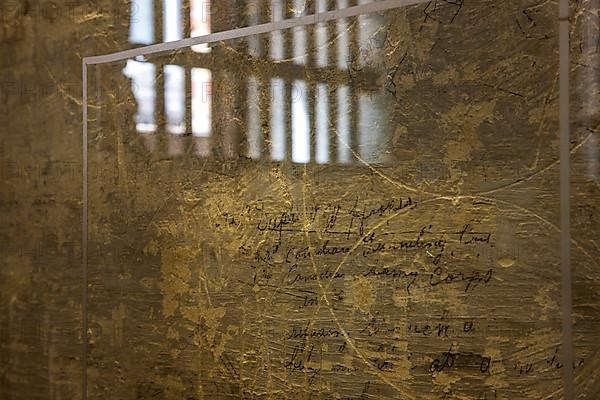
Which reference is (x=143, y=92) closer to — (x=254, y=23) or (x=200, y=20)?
(x=200, y=20)

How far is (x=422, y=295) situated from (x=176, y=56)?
0.91 m

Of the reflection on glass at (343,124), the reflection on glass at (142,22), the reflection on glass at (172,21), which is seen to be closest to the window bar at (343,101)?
the reflection on glass at (343,124)

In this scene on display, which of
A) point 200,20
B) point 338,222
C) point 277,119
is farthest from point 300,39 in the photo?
point 338,222

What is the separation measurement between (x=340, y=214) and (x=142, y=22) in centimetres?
82

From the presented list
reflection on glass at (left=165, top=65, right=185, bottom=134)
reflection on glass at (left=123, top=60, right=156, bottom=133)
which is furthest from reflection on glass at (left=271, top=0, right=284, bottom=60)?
reflection on glass at (left=123, top=60, right=156, bottom=133)

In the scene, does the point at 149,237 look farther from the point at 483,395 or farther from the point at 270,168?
the point at 483,395

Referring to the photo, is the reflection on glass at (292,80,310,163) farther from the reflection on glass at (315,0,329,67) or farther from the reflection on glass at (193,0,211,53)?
the reflection on glass at (193,0,211,53)

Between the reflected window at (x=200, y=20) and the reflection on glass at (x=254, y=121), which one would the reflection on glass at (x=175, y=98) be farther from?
the reflection on glass at (x=254, y=121)

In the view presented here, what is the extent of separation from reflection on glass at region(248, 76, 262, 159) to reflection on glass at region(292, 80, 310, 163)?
0.10 m

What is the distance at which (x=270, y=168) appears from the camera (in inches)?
79.7

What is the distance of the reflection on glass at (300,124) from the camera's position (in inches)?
77.4

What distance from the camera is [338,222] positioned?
6.28 ft

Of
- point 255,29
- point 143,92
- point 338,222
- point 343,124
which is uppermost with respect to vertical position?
point 255,29

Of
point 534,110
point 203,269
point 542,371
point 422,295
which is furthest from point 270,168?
point 542,371
